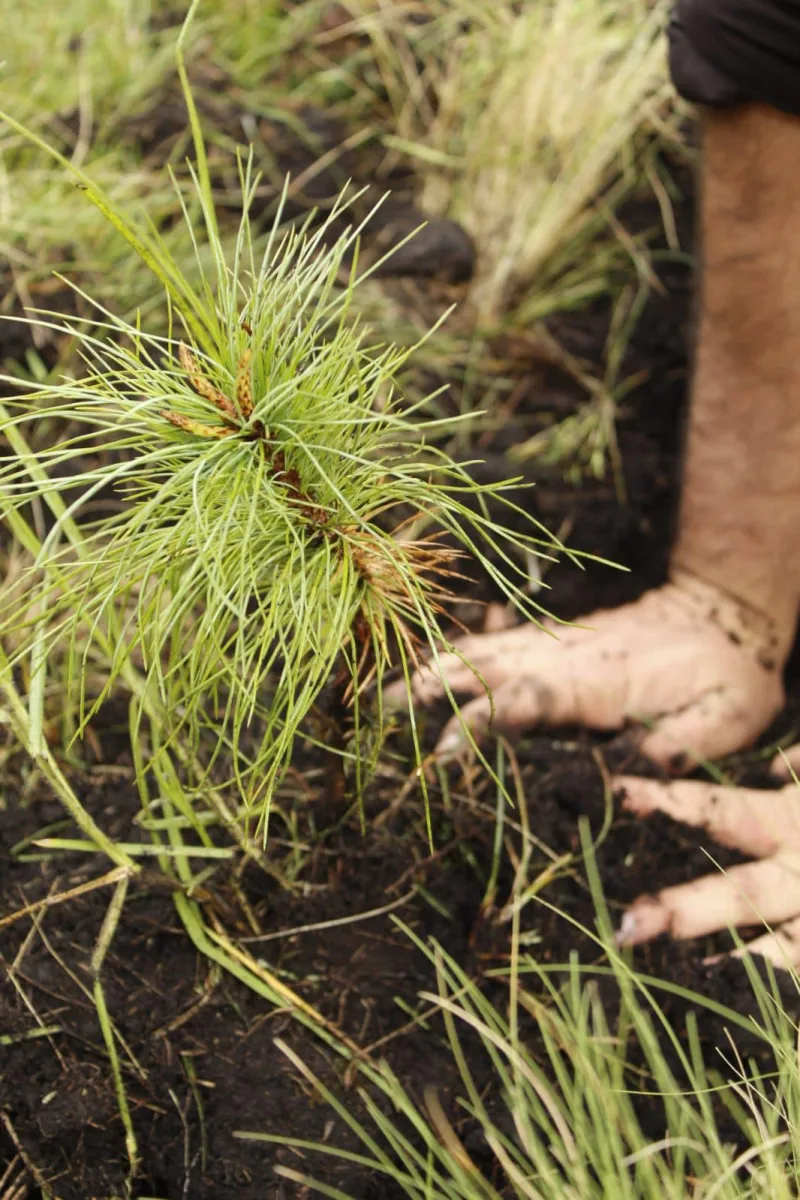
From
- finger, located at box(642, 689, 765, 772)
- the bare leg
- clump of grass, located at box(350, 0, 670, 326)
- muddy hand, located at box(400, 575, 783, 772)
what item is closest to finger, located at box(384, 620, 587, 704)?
muddy hand, located at box(400, 575, 783, 772)

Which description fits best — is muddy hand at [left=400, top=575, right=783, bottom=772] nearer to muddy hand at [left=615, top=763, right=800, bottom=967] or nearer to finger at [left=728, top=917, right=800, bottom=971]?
muddy hand at [left=615, top=763, right=800, bottom=967]

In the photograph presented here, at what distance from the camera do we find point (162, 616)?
0.93 m

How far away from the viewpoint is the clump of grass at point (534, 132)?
6.92ft

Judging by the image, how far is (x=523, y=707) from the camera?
1.58m

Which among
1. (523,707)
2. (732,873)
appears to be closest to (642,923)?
(732,873)

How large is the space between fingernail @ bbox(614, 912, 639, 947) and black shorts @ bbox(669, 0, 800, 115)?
1.06 m

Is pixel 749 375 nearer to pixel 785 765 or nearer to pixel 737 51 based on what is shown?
pixel 737 51

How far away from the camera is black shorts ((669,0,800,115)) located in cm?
139

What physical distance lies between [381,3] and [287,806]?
1746mm

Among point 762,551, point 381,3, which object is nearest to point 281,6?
point 381,3

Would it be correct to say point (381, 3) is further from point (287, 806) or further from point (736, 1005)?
point (736, 1005)

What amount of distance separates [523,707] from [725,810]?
302mm

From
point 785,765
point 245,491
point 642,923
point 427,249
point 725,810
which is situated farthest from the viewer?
point 427,249

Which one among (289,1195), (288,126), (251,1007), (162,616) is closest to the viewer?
(162,616)
